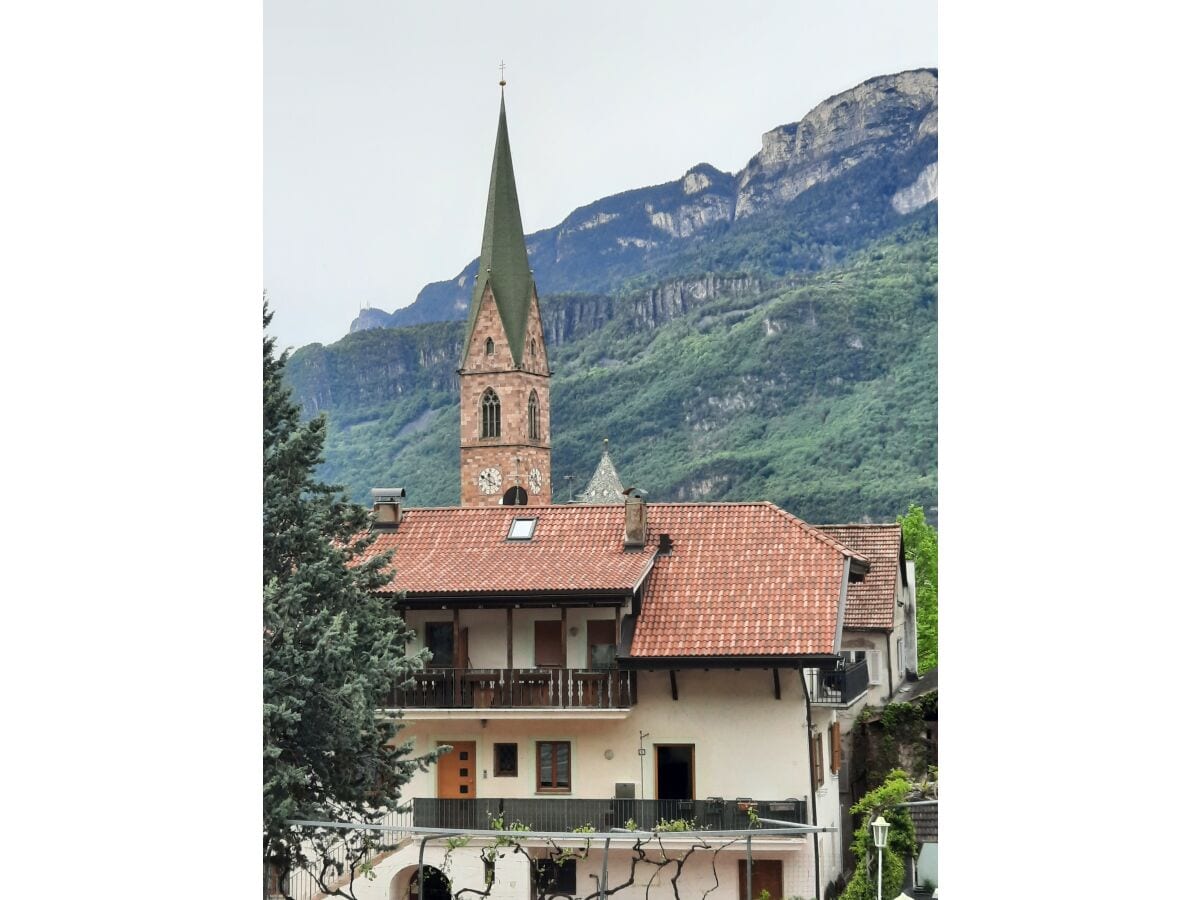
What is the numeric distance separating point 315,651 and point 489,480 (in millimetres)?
1333

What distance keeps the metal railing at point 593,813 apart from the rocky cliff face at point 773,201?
62.7 inches

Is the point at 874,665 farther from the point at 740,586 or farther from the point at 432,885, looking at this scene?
the point at 432,885

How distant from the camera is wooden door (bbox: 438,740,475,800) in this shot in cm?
471

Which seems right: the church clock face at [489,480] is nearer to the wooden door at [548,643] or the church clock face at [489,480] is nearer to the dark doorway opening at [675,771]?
the wooden door at [548,643]

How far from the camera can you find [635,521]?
499 cm

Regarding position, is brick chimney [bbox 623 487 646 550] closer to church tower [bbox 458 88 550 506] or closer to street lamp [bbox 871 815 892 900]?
church tower [bbox 458 88 550 506]

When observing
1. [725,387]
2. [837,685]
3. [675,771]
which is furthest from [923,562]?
[675,771]

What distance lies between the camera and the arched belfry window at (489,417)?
5359mm

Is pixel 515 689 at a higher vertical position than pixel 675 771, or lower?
higher
